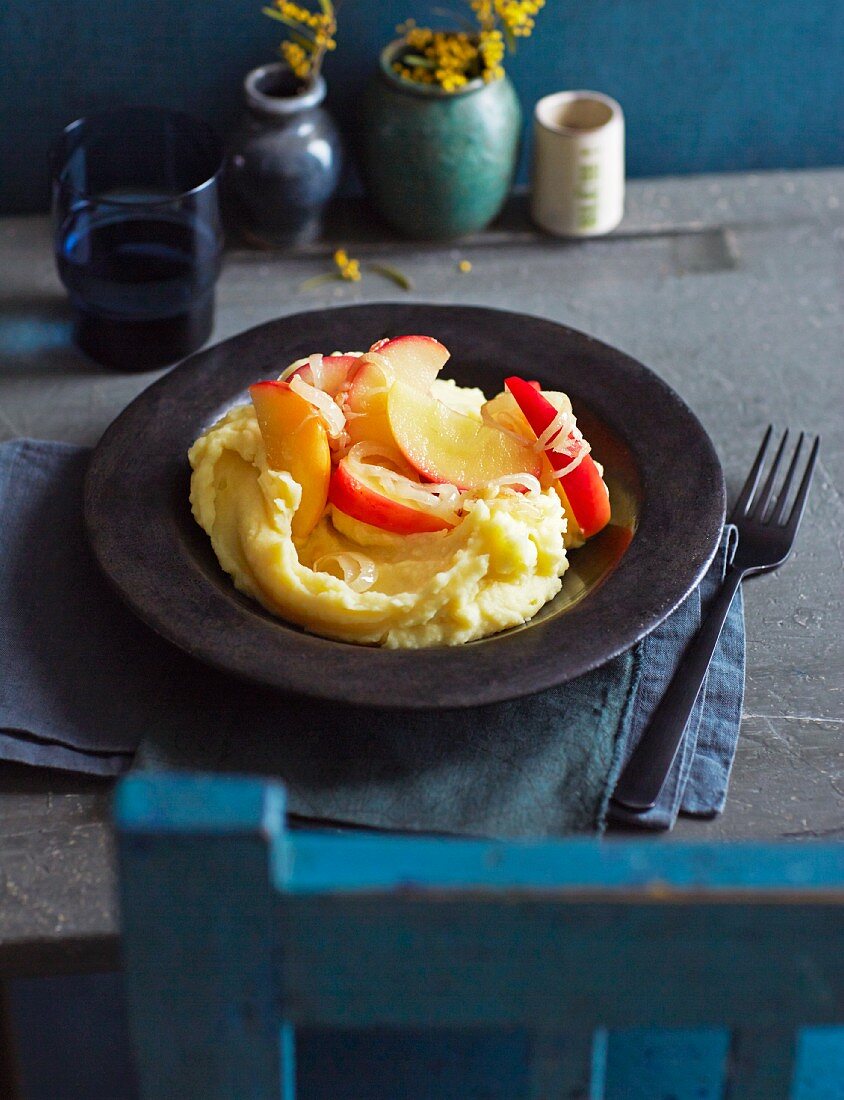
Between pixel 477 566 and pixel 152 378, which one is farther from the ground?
pixel 477 566

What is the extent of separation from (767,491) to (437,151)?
2.34 feet

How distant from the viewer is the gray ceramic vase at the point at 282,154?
1662 mm

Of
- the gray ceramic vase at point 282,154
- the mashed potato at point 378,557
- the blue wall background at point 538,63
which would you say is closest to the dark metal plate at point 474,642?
the mashed potato at point 378,557

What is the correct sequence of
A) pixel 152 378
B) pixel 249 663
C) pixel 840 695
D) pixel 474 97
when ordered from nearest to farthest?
pixel 249 663 → pixel 840 695 → pixel 152 378 → pixel 474 97

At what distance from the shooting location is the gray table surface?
99cm

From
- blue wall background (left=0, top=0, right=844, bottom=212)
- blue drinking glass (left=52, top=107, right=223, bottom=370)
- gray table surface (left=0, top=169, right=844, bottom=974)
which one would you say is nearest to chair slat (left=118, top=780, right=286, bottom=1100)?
gray table surface (left=0, top=169, right=844, bottom=974)

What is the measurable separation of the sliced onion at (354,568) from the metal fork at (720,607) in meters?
0.28

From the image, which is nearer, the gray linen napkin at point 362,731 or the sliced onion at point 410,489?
the gray linen napkin at point 362,731

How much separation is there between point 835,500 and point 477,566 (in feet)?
1.71

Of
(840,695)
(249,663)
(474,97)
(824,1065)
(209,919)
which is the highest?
(209,919)

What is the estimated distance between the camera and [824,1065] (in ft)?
3.26

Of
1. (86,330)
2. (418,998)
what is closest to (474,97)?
(86,330)

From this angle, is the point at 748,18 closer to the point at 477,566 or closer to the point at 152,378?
the point at 152,378

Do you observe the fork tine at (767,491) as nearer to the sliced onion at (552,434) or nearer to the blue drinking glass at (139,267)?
the sliced onion at (552,434)
